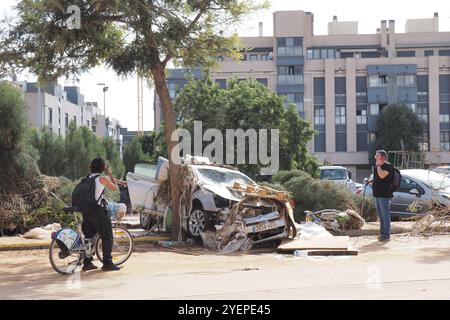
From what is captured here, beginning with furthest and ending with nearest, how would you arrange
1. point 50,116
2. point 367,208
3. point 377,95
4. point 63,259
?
1. point 377,95
2. point 50,116
3. point 367,208
4. point 63,259

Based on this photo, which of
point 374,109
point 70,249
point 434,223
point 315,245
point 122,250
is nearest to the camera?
Answer: point 70,249

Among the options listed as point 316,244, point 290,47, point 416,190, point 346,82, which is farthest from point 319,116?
point 316,244

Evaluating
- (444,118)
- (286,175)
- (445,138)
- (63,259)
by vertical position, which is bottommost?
(63,259)

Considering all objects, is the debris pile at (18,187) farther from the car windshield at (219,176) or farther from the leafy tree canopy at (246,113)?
the leafy tree canopy at (246,113)

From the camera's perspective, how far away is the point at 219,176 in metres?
14.4

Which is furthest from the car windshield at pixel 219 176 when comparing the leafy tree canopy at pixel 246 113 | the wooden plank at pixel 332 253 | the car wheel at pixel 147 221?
the leafy tree canopy at pixel 246 113

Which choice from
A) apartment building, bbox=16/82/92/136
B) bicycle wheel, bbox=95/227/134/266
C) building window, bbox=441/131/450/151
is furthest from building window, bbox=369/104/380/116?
bicycle wheel, bbox=95/227/134/266

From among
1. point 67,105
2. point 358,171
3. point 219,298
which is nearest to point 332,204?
point 219,298

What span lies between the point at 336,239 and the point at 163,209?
4227mm

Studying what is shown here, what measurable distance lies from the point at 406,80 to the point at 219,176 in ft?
202

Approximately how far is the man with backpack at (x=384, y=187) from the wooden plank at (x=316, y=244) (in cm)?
132

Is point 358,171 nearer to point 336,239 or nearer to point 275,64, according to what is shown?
point 275,64

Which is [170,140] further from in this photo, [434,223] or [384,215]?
[434,223]

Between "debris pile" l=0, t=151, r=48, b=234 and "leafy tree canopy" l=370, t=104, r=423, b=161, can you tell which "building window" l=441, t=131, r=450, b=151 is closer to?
"leafy tree canopy" l=370, t=104, r=423, b=161
